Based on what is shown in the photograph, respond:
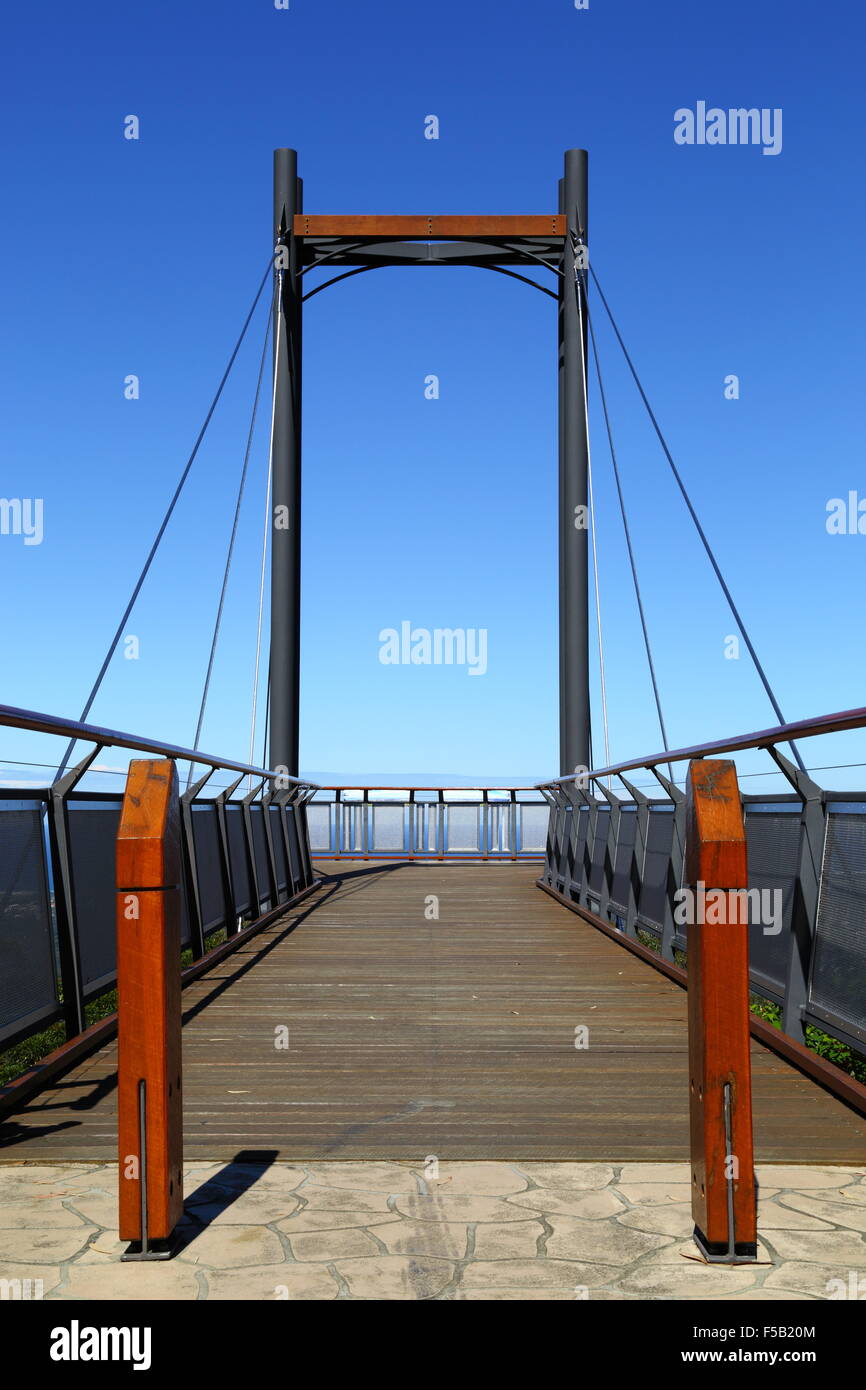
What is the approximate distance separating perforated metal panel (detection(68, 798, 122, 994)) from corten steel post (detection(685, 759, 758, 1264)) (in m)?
2.98

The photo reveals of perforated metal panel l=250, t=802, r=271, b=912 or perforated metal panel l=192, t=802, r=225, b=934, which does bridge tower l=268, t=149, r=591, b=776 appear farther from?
perforated metal panel l=192, t=802, r=225, b=934

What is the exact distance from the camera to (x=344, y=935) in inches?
401

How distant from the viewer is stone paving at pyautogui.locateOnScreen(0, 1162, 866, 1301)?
9.02 feet

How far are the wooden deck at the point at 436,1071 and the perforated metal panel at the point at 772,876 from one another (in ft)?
1.44

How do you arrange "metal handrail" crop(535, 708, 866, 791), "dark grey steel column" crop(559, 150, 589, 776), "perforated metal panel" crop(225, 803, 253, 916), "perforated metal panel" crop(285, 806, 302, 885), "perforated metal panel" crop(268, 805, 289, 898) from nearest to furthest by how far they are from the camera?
"metal handrail" crop(535, 708, 866, 791) → "perforated metal panel" crop(225, 803, 253, 916) → "perforated metal panel" crop(268, 805, 289, 898) → "perforated metal panel" crop(285, 806, 302, 885) → "dark grey steel column" crop(559, 150, 589, 776)

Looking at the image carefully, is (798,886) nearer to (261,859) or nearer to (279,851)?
(261,859)

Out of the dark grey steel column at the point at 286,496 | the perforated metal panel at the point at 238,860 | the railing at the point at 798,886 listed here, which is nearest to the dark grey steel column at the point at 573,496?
the dark grey steel column at the point at 286,496

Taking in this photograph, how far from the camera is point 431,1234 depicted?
3.11 meters

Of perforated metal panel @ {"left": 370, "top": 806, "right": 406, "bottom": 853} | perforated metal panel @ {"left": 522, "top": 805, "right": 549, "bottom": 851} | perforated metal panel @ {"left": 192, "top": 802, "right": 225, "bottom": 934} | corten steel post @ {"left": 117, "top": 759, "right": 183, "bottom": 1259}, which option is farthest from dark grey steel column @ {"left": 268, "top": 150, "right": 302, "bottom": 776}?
corten steel post @ {"left": 117, "top": 759, "right": 183, "bottom": 1259}

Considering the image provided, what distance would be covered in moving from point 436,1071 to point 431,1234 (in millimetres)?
A: 1978

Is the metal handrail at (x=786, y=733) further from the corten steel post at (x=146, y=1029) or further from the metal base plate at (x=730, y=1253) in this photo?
the corten steel post at (x=146, y=1029)

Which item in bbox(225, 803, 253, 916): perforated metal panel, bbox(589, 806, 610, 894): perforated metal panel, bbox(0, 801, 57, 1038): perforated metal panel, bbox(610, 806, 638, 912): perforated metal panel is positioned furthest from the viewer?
bbox(589, 806, 610, 894): perforated metal panel
